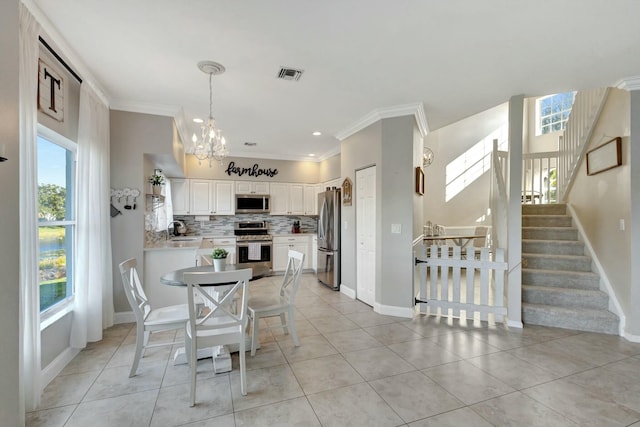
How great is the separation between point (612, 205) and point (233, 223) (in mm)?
6175

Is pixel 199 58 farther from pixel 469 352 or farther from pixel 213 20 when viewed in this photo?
pixel 469 352

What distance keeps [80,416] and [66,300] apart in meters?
1.30

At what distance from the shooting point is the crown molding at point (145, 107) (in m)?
3.50

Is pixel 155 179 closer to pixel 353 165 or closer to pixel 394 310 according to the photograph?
pixel 353 165

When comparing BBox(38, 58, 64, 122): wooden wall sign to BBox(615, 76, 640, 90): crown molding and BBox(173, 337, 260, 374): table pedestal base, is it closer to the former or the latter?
BBox(173, 337, 260, 374): table pedestal base

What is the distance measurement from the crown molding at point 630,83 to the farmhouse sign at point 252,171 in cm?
549

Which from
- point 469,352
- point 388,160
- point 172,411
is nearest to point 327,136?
point 388,160

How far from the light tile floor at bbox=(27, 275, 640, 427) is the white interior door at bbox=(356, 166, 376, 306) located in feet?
3.52

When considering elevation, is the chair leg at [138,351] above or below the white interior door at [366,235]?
below

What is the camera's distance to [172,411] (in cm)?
194

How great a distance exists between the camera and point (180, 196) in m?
5.96

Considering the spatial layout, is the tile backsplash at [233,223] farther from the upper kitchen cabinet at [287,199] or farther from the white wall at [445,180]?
the white wall at [445,180]

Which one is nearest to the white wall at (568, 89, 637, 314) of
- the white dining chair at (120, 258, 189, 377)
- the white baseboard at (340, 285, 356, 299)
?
the white baseboard at (340, 285, 356, 299)

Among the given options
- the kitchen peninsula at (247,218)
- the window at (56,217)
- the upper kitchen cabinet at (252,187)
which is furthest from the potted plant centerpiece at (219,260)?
the upper kitchen cabinet at (252,187)
